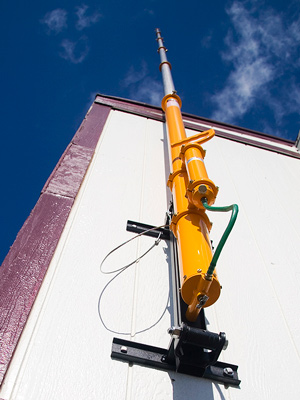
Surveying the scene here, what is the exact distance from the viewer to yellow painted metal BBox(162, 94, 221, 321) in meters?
1.38

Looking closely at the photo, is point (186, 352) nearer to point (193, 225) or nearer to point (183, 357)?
point (183, 357)

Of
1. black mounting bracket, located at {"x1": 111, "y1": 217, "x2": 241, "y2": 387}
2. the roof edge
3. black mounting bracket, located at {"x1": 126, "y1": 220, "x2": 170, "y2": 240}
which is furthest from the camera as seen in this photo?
the roof edge

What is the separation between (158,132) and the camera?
393cm

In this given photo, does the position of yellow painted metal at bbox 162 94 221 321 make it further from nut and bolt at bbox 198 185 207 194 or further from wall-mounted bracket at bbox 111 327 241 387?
wall-mounted bracket at bbox 111 327 241 387

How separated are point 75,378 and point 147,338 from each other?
1.19 feet

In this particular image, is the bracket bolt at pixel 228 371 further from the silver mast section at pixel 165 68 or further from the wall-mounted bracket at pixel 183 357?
the silver mast section at pixel 165 68

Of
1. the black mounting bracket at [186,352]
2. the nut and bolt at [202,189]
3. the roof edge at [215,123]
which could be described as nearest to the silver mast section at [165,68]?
the roof edge at [215,123]

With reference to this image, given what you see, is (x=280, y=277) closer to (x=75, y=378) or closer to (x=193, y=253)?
(x=193, y=253)

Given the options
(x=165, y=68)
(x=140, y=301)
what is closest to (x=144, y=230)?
(x=140, y=301)

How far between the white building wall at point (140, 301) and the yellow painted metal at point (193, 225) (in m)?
0.30

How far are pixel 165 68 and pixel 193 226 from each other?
3795 mm

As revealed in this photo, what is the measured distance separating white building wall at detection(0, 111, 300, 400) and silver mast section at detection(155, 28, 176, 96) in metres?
1.36

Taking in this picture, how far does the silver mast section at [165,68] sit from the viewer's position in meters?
4.15

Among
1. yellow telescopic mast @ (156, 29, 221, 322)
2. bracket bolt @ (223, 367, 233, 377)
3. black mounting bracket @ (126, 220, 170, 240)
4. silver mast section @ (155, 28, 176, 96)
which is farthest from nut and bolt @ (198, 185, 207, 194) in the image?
silver mast section @ (155, 28, 176, 96)
